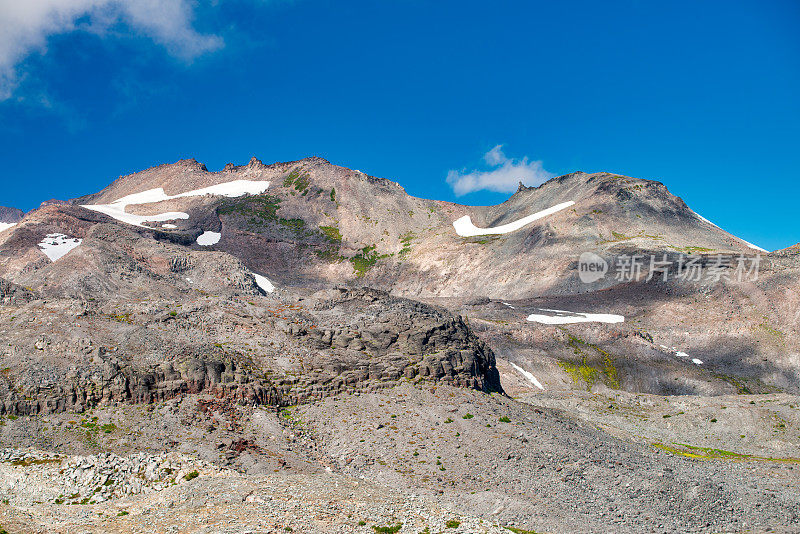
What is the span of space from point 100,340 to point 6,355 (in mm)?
4448

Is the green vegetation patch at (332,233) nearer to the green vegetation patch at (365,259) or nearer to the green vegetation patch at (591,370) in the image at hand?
the green vegetation patch at (365,259)

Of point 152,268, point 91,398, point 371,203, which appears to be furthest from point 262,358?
point 371,203

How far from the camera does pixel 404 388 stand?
118 feet

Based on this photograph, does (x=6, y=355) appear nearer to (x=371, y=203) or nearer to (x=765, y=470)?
(x=765, y=470)

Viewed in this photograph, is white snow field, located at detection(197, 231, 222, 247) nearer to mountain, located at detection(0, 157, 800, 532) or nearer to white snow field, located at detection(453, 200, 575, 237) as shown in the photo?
mountain, located at detection(0, 157, 800, 532)

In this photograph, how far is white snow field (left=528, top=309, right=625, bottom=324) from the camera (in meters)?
86.3

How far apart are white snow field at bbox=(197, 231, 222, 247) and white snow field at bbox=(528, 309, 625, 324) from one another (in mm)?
76194

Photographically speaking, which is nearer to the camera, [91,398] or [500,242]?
[91,398]

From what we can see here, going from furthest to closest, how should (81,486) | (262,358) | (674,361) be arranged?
(674,361) < (262,358) < (81,486)

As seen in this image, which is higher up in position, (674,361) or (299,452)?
(674,361)

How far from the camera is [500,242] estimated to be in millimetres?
127500

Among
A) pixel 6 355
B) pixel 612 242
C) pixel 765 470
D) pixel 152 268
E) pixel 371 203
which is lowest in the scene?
pixel 765 470

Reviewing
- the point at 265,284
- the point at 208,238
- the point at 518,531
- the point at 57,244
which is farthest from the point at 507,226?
the point at 518,531

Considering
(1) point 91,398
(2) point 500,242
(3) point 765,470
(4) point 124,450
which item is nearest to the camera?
(4) point 124,450
